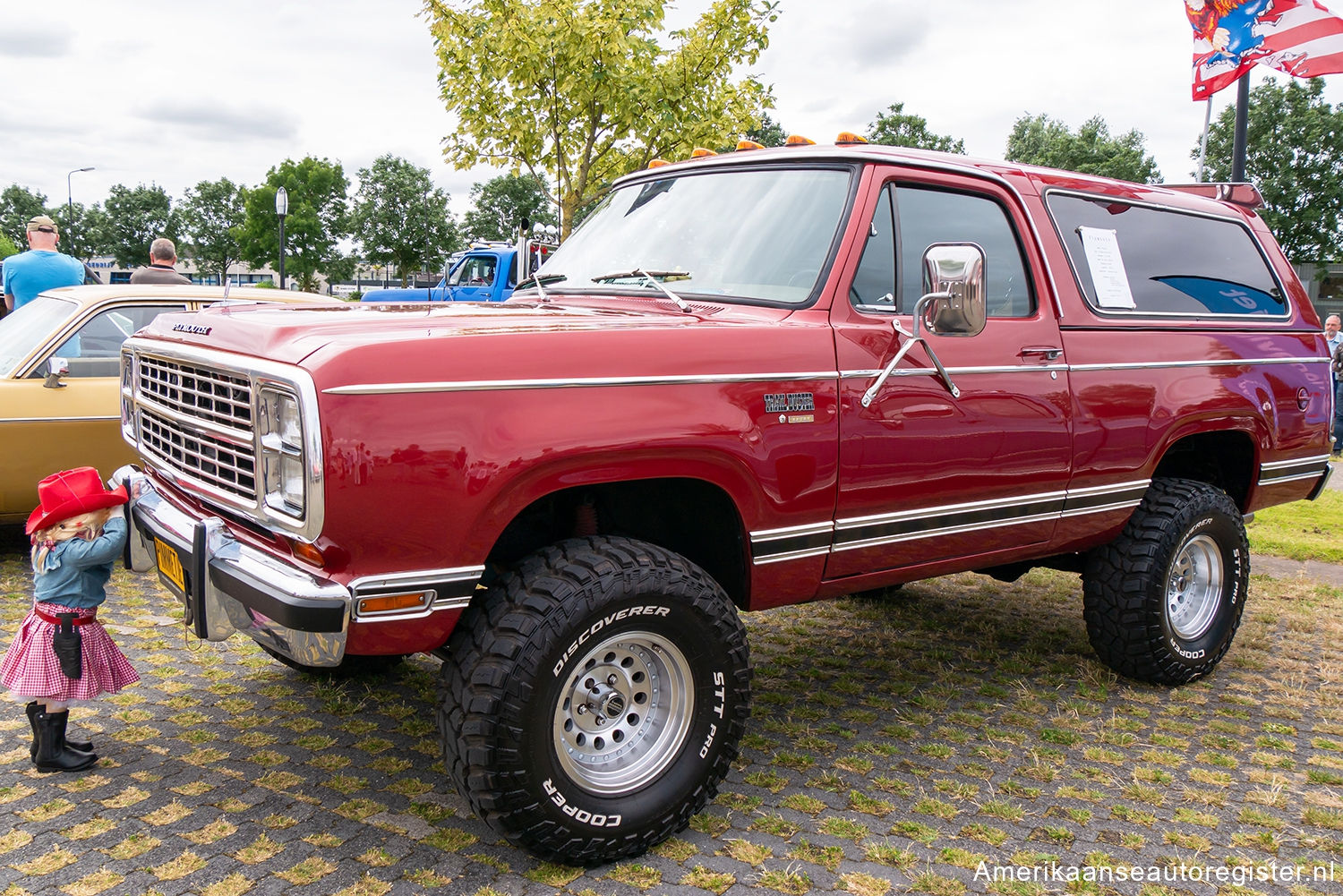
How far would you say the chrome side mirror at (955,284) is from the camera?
120 inches

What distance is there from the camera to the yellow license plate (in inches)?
114

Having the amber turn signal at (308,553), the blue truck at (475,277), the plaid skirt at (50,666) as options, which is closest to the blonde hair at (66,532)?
the plaid skirt at (50,666)

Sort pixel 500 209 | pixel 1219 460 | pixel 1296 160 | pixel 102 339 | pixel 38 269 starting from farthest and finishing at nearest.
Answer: pixel 500 209
pixel 1296 160
pixel 38 269
pixel 102 339
pixel 1219 460

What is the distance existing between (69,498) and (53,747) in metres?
0.86

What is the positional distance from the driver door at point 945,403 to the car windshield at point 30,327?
4.99m

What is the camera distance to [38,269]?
7.41 m

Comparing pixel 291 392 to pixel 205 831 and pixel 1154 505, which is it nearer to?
pixel 205 831

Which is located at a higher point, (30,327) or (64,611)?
(30,327)

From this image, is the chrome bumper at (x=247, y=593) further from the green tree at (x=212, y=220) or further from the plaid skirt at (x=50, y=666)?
the green tree at (x=212, y=220)

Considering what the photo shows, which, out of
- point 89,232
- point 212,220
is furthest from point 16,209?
point 212,220

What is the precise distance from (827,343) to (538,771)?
5.18ft

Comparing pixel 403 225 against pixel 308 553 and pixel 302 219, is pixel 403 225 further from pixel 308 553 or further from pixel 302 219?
pixel 308 553

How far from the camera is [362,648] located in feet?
8.16

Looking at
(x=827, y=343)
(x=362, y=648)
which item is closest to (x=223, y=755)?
(x=362, y=648)
